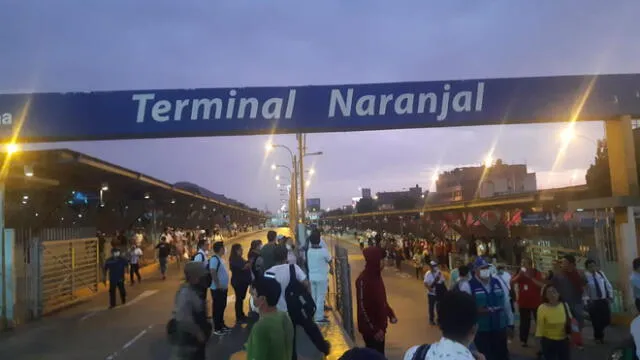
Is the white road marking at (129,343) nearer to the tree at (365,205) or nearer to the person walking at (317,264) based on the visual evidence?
the person walking at (317,264)

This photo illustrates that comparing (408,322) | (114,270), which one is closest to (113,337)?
(114,270)

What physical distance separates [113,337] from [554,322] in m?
8.05

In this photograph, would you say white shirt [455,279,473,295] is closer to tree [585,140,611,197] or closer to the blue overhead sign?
the blue overhead sign

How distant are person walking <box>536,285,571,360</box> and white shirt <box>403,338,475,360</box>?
5.15 m

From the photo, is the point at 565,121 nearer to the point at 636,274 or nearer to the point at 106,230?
the point at 636,274

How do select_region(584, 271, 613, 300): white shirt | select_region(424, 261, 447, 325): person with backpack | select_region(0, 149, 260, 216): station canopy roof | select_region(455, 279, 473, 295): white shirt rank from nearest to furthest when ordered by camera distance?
select_region(455, 279, 473, 295): white shirt
select_region(584, 271, 613, 300): white shirt
select_region(424, 261, 447, 325): person with backpack
select_region(0, 149, 260, 216): station canopy roof

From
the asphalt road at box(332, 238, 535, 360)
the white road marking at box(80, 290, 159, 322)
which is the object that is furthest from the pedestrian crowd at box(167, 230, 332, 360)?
the white road marking at box(80, 290, 159, 322)

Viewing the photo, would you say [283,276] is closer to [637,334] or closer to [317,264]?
[317,264]

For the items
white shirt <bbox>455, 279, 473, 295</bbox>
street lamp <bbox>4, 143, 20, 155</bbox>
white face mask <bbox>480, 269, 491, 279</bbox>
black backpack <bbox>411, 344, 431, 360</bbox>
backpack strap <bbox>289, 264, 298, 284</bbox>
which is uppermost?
street lamp <bbox>4, 143, 20, 155</bbox>

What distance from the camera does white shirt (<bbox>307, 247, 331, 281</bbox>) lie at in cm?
983

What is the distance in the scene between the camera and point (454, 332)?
111 inches

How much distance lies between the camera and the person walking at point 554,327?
7.24 metres

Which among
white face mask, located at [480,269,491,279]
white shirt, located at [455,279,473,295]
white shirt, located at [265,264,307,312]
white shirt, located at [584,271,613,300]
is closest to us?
white shirt, located at [265,264,307,312]

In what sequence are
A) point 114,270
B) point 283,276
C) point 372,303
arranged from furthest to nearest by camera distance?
point 114,270
point 283,276
point 372,303
